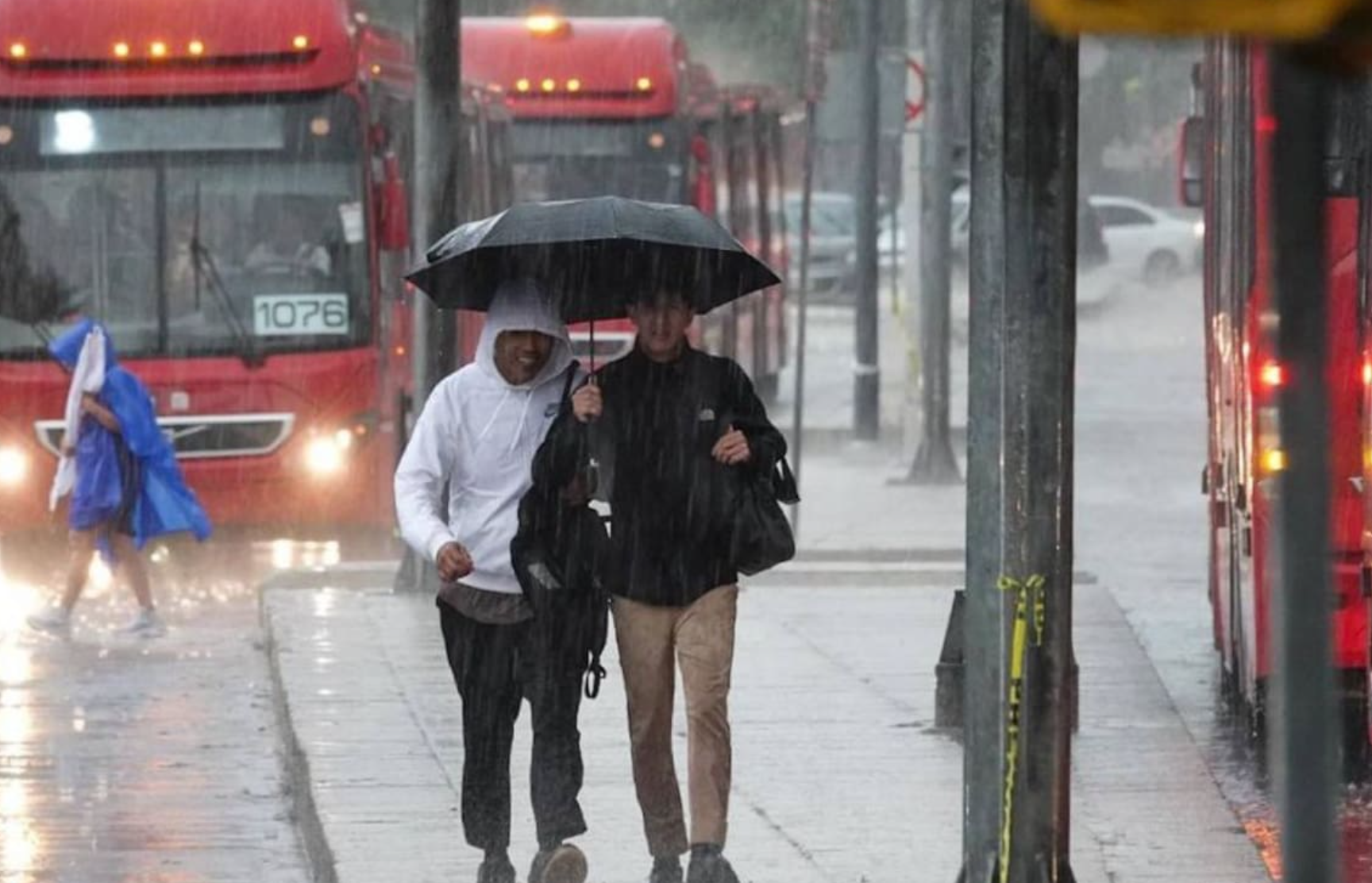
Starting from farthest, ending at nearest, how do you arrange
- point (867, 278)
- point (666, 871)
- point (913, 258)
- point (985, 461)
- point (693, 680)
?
point (867, 278) → point (913, 258) → point (666, 871) → point (693, 680) → point (985, 461)

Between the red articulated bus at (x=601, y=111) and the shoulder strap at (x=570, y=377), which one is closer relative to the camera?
the shoulder strap at (x=570, y=377)

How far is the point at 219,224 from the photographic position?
57.7 feet

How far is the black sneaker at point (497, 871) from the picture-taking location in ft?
25.5

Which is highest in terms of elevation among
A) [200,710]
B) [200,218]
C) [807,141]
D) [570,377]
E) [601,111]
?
[601,111]

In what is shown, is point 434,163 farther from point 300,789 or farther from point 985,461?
point 985,461

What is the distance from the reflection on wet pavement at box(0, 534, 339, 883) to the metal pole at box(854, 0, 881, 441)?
10593 millimetres

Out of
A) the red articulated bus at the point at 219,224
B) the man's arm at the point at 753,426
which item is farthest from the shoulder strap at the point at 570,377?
the red articulated bus at the point at 219,224

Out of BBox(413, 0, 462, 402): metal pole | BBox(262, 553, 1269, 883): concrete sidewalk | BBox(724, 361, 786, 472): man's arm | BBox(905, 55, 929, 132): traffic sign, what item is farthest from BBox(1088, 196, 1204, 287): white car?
BBox(724, 361, 786, 472): man's arm

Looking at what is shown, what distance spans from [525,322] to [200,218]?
10.3 m

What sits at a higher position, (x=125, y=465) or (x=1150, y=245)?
(x=1150, y=245)

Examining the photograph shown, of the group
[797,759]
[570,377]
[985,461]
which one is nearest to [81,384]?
[797,759]

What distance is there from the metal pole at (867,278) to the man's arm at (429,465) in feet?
60.5

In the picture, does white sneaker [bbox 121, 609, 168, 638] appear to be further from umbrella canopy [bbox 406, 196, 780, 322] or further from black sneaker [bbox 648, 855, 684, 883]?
black sneaker [bbox 648, 855, 684, 883]

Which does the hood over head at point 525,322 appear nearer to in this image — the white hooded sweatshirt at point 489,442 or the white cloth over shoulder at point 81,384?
the white hooded sweatshirt at point 489,442
